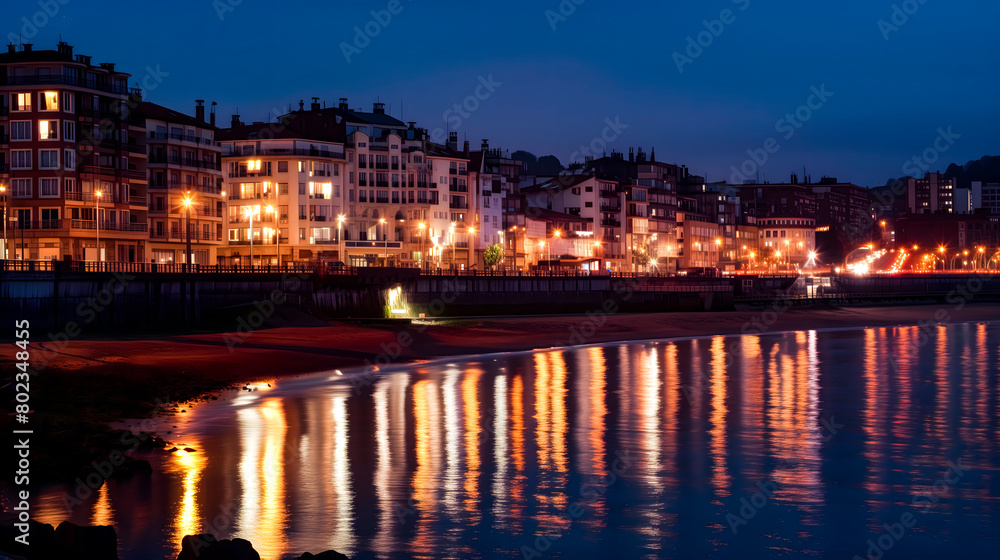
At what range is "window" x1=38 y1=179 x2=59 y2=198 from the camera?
279 feet

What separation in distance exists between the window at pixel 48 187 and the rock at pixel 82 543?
7698 cm

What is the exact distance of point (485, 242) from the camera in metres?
130

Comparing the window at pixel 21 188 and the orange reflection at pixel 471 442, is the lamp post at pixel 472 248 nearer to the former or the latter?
the window at pixel 21 188

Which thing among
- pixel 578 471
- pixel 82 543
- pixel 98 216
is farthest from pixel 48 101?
pixel 82 543

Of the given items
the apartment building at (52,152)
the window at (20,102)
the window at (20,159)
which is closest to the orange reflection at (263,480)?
the apartment building at (52,152)

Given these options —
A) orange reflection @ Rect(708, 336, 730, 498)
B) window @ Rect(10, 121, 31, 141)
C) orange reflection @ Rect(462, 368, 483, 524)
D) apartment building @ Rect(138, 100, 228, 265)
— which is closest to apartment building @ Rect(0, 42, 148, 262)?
window @ Rect(10, 121, 31, 141)

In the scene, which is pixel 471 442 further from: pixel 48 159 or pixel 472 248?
pixel 472 248

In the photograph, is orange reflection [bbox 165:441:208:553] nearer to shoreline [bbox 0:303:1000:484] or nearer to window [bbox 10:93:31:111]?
shoreline [bbox 0:303:1000:484]

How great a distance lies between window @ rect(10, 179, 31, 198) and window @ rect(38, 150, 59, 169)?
1.82 metres

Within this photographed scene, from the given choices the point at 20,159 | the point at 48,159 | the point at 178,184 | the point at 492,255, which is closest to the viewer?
the point at 48,159

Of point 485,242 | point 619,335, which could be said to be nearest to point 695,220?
point 485,242

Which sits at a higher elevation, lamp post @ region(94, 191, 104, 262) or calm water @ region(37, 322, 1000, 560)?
lamp post @ region(94, 191, 104, 262)

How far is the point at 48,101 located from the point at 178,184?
18.1 metres

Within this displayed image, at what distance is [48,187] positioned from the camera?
8512 centimetres
